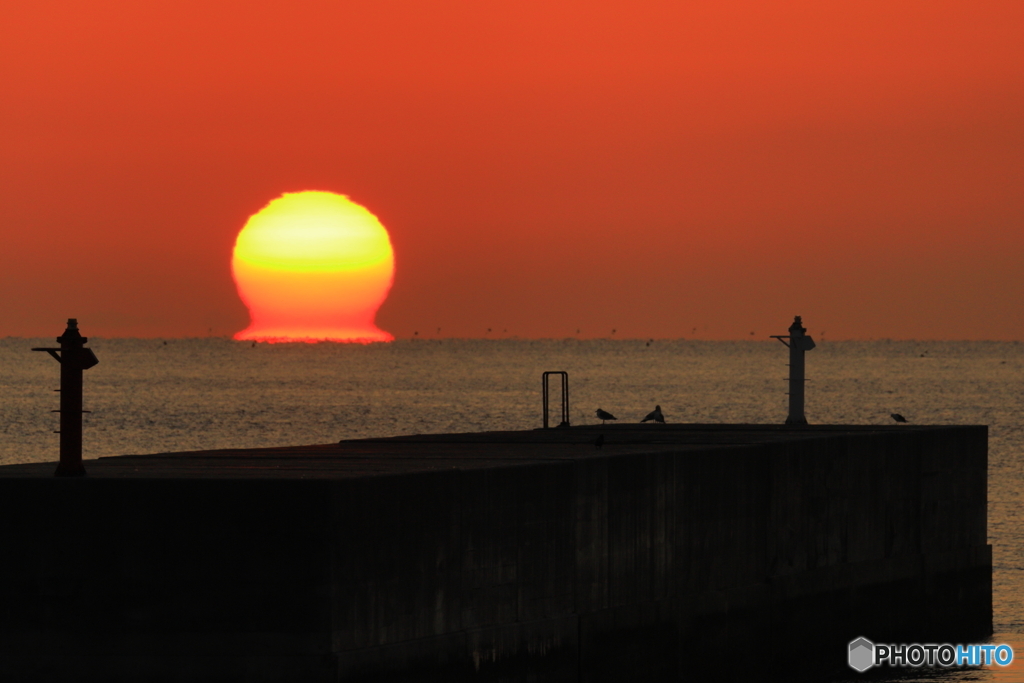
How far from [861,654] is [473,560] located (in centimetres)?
764

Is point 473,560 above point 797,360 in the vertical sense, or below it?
below

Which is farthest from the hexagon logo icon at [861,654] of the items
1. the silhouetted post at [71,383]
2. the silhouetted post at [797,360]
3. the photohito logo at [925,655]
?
the silhouetted post at [71,383]

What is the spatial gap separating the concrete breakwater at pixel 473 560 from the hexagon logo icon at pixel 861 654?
166 mm

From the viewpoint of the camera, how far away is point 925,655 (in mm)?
21984

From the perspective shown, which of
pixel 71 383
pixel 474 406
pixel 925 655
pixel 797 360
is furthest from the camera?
pixel 474 406

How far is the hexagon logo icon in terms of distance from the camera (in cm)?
2061

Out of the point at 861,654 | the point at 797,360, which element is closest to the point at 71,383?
the point at 861,654

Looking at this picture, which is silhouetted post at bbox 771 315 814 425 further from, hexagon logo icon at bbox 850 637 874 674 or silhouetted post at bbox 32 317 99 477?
silhouetted post at bbox 32 317 99 477

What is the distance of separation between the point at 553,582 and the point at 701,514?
2.68 metres

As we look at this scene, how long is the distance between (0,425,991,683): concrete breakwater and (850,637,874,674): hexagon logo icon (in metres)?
0.17

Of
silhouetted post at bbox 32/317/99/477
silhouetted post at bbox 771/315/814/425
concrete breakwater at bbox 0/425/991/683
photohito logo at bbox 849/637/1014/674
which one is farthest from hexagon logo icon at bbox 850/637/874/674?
silhouetted post at bbox 32/317/99/477

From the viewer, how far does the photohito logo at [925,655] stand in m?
20.8

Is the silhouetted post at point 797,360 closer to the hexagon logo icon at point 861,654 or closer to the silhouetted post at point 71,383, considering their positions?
the hexagon logo icon at point 861,654

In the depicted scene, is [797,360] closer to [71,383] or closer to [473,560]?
[473,560]
